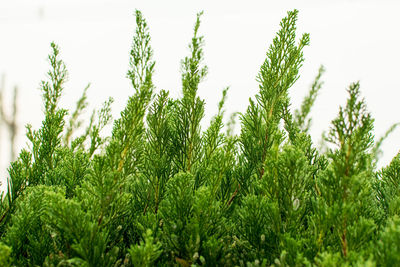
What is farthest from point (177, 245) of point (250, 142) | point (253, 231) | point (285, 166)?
point (250, 142)

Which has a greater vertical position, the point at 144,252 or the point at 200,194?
the point at 200,194

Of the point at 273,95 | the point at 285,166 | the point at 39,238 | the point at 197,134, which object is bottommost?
the point at 39,238

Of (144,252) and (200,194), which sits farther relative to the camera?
(200,194)

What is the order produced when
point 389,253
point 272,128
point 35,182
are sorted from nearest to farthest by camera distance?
1. point 389,253
2. point 272,128
3. point 35,182

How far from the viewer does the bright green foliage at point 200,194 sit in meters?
0.76

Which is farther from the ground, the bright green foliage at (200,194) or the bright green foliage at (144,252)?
the bright green foliage at (200,194)

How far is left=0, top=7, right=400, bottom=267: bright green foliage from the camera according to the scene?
761 millimetres

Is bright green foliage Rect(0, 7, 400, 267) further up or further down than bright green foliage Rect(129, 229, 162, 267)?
further up

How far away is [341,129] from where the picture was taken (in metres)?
0.76

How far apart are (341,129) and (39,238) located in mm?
930

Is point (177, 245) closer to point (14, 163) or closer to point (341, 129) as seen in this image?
point (341, 129)

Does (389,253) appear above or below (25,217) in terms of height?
above

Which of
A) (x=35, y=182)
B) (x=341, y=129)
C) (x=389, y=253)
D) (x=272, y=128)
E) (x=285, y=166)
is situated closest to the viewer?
(x=389, y=253)

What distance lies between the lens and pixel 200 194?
855 mm
